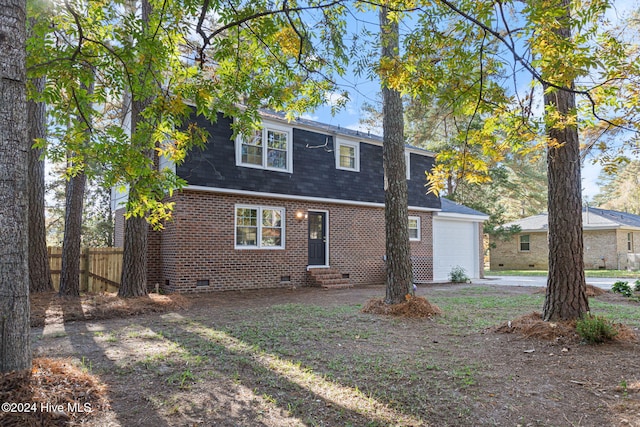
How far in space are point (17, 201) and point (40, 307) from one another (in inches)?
230

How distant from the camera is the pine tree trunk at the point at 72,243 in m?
8.80

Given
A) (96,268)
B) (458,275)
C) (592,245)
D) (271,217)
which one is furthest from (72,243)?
(592,245)

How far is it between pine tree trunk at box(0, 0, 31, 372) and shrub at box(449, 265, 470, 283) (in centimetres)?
1499

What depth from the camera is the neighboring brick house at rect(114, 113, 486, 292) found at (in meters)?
10.8

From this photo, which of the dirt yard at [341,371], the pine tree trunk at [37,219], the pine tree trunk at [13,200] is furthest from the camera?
the pine tree trunk at [37,219]

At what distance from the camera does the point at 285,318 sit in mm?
6789

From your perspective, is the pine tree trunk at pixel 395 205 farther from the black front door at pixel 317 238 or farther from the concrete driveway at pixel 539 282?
the concrete driveway at pixel 539 282

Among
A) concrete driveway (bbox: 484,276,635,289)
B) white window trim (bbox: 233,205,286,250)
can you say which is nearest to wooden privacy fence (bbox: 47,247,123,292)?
white window trim (bbox: 233,205,286,250)

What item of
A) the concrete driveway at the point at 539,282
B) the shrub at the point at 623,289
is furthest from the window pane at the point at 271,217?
the shrub at the point at 623,289

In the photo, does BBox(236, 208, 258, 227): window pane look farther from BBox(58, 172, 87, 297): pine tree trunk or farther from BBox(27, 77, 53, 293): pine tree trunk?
BBox(27, 77, 53, 293): pine tree trunk

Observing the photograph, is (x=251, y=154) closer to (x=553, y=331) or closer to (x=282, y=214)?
(x=282, y=214)

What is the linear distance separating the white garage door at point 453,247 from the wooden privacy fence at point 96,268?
37.8 feet

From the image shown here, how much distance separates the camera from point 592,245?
79.9 ft

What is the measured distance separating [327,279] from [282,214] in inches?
100
